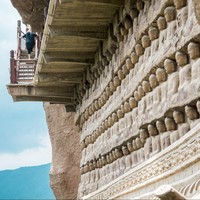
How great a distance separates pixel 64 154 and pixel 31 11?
372 centimetres

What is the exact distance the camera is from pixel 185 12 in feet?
12.5

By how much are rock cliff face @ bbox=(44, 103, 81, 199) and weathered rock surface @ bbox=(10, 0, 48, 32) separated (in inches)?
109

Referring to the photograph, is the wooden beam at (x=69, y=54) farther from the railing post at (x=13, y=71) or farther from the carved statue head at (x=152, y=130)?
the carved statue head at (x=152, y=130)

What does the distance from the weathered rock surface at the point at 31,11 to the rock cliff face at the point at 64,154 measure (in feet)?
9.11

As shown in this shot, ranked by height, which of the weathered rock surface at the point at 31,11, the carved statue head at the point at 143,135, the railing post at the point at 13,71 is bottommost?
the carved statue head at the point at 143,135

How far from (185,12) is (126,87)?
1.76 m

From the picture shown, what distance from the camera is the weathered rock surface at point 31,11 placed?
1079 centimetres

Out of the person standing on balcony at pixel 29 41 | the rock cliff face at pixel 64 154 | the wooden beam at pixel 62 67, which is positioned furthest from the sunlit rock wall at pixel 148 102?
the rock cliff face at pixel 64 154

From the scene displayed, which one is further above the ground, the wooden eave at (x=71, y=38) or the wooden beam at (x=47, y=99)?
the wooden beam at (x=47, y=99)

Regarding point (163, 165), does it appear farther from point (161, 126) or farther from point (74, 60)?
point (74, 60)

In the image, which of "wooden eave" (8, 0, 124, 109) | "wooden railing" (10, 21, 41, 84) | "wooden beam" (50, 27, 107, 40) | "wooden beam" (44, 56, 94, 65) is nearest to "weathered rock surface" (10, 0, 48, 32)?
"wooden railing" (10, 21, 41, 84)

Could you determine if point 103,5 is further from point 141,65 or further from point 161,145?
point 161,145

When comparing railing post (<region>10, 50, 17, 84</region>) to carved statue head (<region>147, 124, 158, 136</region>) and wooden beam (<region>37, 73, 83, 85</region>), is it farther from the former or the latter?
carved statue head (<region>147, 124, 158, 136</region>)

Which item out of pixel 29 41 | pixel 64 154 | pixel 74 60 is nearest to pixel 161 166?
pixel 74 60
